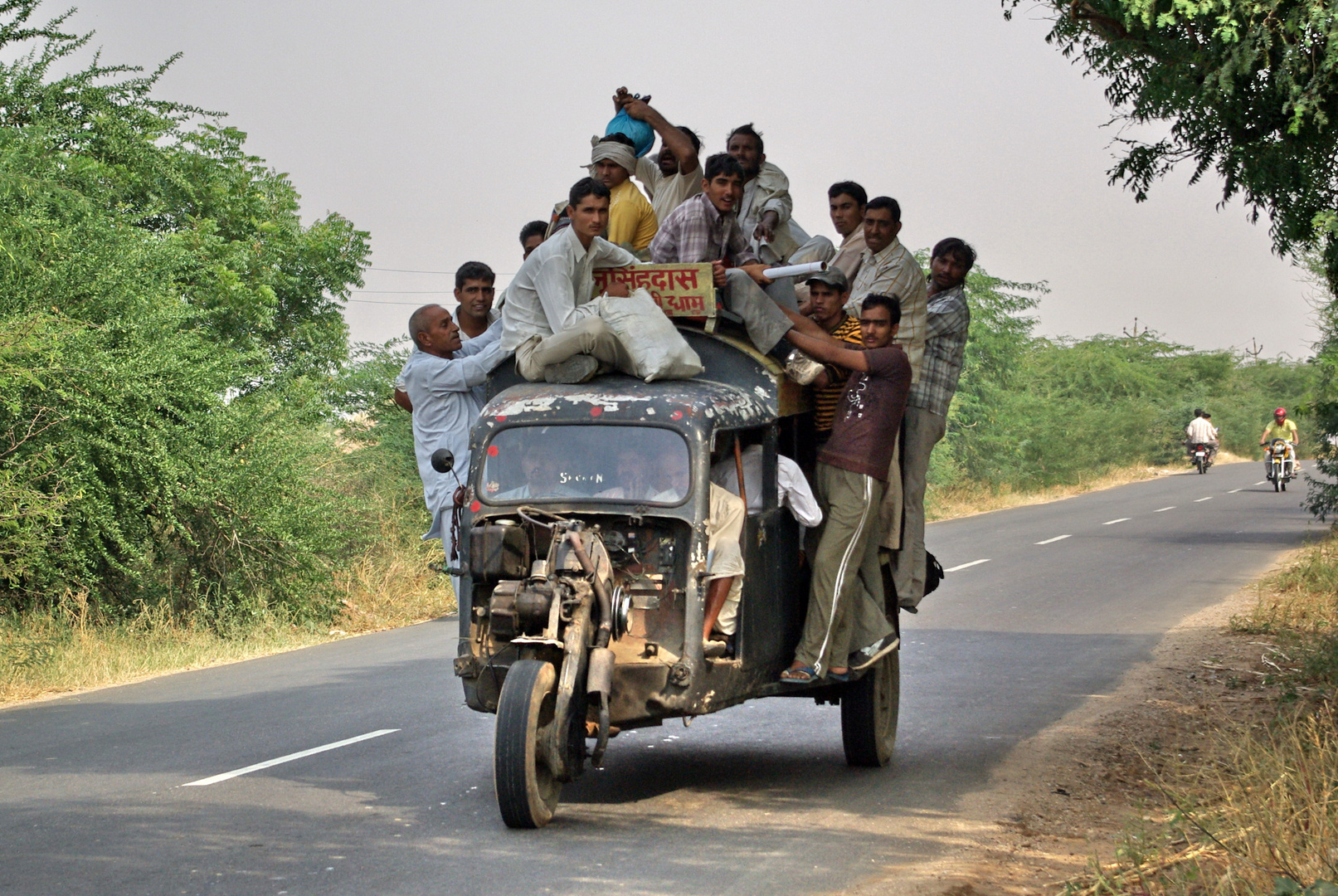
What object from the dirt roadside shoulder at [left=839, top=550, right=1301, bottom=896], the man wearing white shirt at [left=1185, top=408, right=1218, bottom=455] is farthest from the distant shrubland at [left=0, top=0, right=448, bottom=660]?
the man wearing white shirt at [left=1185, top=408, right=1218, bottom=455]

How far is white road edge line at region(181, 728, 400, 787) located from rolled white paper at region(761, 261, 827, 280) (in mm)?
3948

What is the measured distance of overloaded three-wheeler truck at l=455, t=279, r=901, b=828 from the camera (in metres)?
6.58

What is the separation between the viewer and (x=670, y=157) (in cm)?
995

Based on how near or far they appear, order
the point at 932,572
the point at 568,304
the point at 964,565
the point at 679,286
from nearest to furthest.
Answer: the point at 568,304, the point at 679,286, the point at 932,572, the point at 964,565

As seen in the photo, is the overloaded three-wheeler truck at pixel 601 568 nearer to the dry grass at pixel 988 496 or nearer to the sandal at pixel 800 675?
the sandal at pixel 800 675

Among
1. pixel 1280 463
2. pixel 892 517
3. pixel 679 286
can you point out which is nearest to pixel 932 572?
pixel 892 517

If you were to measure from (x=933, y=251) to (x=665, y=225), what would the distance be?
1685 mm

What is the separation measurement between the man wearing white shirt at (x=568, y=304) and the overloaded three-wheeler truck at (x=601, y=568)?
128 mm

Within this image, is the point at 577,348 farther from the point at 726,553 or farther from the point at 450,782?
the point at 450,782

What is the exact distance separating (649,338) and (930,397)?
6.86 feet

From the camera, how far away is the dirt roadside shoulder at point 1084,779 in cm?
605

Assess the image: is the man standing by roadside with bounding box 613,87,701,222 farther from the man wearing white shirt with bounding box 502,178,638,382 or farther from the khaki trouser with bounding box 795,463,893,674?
the khaki trouser with bounding box 795,463,893,674

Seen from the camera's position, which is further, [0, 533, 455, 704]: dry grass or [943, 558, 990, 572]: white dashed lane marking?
[943, 558, 990, 572]: white dashed lane marking

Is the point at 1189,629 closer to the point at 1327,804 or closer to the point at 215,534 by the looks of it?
the point at 1327,804
